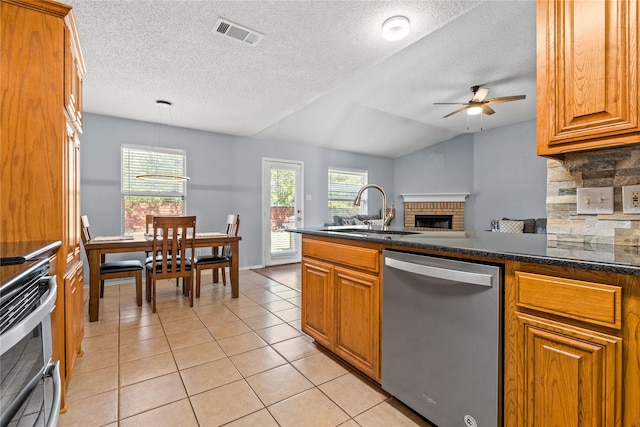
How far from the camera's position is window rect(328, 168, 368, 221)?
21.8 feet

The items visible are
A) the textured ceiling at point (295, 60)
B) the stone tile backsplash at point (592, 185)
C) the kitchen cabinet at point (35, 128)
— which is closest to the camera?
the stone tile backsplash at point (592, 185)

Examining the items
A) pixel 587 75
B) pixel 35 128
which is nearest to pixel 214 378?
pixel 35 128

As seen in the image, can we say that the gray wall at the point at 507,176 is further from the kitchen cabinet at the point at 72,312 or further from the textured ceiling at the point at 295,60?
the kitchen cabinet at the point at 72,312

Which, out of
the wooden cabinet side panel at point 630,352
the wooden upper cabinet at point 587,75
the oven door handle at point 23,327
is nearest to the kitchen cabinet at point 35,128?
the oven door handle at point 23,327

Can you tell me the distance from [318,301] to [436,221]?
582 cm

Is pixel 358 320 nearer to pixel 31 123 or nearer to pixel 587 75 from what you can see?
pixel 587 75

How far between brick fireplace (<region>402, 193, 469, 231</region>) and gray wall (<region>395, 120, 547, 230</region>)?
174 mm

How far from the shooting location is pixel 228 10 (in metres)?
2.12

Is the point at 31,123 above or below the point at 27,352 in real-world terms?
above

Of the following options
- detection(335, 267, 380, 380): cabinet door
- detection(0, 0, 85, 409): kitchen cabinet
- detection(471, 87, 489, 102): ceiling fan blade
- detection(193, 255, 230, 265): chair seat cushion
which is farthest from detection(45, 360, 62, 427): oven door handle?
detection(471, 87, 489, 102): ceiling fan blade

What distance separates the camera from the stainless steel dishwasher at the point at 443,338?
115cm

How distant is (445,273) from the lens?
49.7 inches

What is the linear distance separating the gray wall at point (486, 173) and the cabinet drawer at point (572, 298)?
558 centimetres

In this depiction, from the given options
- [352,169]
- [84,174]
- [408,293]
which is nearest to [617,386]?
[408,293]
